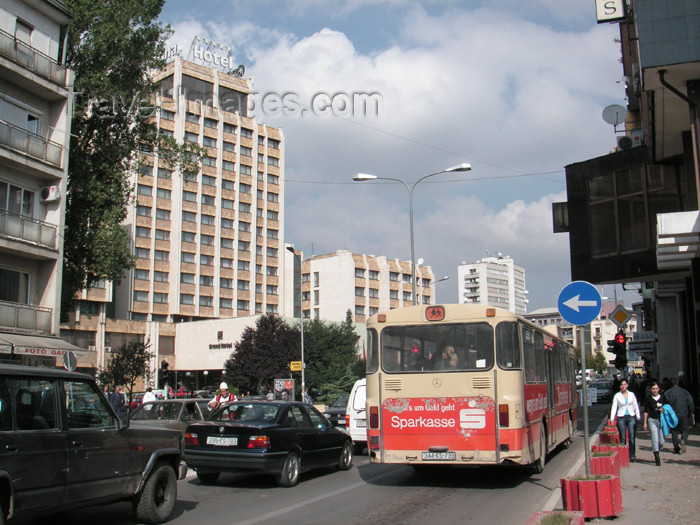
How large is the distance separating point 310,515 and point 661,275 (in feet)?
64.1

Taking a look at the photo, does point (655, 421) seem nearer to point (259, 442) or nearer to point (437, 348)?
point (437, 348)

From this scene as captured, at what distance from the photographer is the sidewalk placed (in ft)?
28.8

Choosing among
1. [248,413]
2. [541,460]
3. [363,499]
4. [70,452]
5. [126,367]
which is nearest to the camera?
[70,452]

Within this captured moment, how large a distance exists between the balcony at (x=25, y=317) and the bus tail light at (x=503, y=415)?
62.7 ft

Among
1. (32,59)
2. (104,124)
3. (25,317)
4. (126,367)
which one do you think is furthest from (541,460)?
(126,367)

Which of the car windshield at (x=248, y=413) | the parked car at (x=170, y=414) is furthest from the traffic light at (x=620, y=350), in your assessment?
the car windshield at (x=248, y=413)

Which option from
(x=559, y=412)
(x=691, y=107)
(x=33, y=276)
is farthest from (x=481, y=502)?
(x=33, y=276)

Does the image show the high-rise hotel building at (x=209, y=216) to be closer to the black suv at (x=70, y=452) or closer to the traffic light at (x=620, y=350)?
the traffic light at (x=620, y=350)

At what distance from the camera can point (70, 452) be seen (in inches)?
285

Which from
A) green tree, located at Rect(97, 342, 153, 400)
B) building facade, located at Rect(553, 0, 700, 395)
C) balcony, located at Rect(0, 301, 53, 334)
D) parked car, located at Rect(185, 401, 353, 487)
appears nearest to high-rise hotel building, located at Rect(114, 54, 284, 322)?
green tree, located at Rect(97, 342, 153, 400)

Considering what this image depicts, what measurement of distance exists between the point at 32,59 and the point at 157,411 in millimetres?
16968

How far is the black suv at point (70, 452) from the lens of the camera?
259 inches

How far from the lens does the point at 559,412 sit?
53.9 ft

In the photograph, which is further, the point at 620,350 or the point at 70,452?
the point at 620,350
